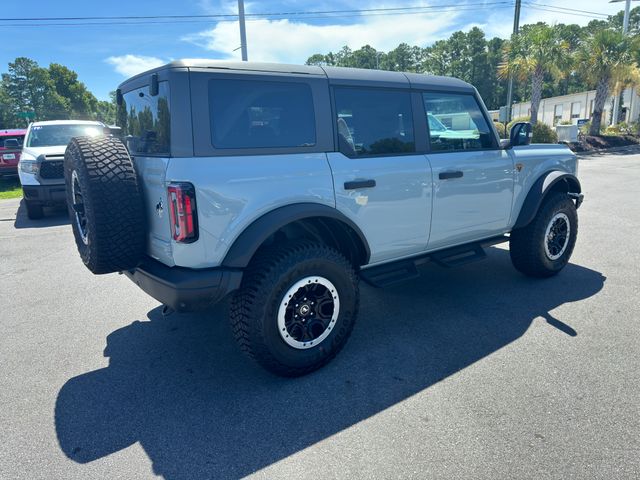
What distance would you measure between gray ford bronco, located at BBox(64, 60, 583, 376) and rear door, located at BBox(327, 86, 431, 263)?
0.01 meters

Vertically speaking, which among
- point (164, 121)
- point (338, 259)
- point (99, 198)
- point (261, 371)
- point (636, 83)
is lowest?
point (261, 371)

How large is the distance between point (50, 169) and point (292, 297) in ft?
25.1

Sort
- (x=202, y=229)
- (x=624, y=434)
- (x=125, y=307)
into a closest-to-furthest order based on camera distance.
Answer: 1. (x=624, y=434)
2. (x=202, y=229)
3. (x=125, y=307)

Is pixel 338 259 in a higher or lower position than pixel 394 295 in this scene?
higher

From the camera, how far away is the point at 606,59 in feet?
73.8

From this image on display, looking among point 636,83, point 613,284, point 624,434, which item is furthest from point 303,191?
point 636,83

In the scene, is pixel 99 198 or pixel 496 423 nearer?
pixel 496 423

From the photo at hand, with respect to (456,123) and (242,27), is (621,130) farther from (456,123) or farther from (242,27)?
(456,123)

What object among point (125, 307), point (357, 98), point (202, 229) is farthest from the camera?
point (125, 307)

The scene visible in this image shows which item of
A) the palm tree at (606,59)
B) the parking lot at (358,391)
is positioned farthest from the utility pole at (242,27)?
the palm tree at (606,59)

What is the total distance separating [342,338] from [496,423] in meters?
1.17

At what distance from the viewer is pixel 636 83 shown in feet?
82.9

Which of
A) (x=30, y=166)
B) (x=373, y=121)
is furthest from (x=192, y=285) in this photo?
(x=30, y=166)

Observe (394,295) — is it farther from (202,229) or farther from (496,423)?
(202,229)
